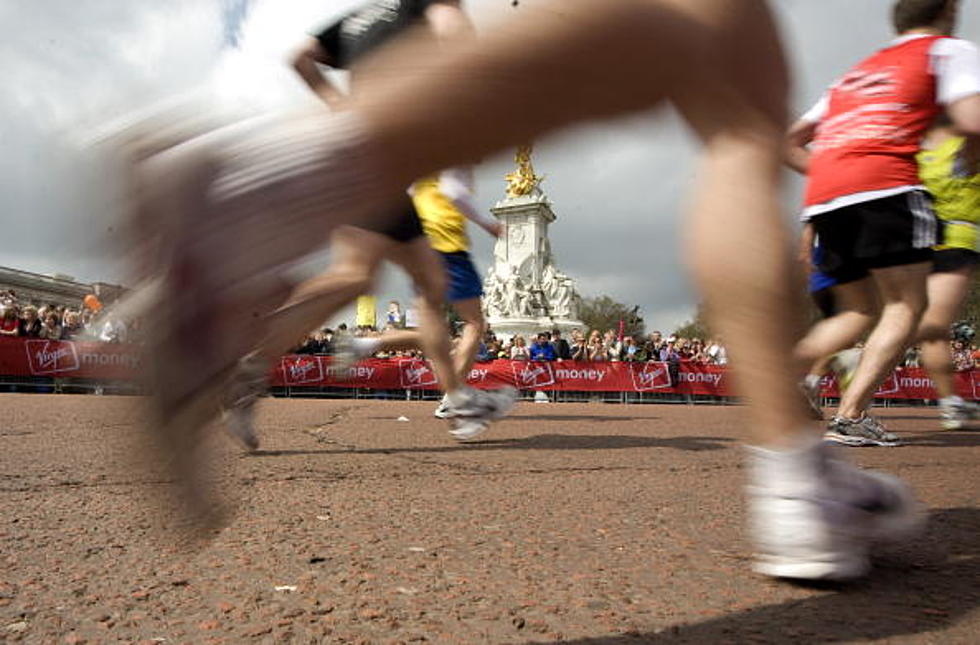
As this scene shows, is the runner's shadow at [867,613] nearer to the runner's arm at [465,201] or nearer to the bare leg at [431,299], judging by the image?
the bare leg at [431,299]

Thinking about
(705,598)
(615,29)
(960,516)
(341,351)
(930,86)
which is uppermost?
(930,86)

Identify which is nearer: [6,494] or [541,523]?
[541,523]

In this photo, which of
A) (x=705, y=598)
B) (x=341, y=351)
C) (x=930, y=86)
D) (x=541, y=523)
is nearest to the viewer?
(x=705, y=598)

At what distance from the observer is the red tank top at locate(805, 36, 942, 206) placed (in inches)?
105

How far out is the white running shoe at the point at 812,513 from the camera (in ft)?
3.56

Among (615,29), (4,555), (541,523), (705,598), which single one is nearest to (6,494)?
(4,555)

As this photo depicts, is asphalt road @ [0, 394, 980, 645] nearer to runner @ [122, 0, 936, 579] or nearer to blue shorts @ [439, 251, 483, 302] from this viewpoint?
runner @ [122, 0, 936, 579]

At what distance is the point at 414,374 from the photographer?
13.3 metres

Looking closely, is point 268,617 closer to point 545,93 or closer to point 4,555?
point 4,555

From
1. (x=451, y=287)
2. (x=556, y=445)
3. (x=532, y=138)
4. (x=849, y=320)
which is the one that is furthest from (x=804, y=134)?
(x=532, y=138)

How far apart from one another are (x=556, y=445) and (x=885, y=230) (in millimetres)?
1674

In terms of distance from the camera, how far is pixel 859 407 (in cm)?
372

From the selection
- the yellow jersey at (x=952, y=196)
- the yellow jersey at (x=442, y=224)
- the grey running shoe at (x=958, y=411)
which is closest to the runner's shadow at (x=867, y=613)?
the yellow jersey at (x=952, y=196)

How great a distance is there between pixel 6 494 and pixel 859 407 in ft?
11.7
